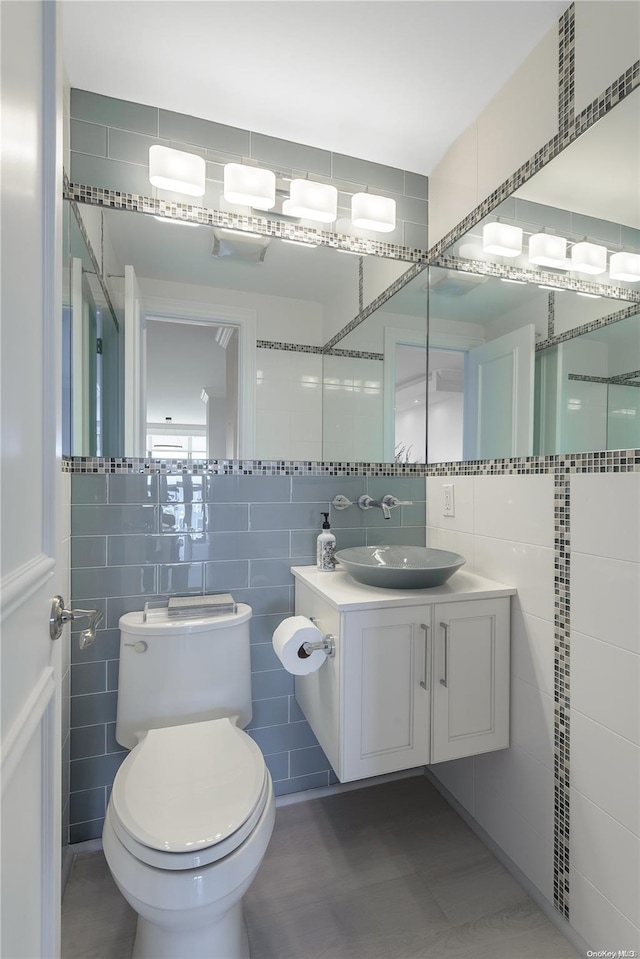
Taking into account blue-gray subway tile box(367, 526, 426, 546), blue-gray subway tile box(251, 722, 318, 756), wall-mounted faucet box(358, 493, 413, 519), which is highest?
wall-mounted faucet box(358, 493, 413, 519)

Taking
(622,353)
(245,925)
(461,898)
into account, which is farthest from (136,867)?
(622,353)

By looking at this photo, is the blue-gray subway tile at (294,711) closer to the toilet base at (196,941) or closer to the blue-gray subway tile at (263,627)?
the blue-gray subway tile at (263,627)

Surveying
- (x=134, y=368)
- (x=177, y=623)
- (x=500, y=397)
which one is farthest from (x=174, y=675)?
(x=500, y=397)

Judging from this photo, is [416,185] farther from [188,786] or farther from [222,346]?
[188,786]

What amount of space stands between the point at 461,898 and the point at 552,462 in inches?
52.3

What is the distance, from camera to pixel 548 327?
4.66 ft

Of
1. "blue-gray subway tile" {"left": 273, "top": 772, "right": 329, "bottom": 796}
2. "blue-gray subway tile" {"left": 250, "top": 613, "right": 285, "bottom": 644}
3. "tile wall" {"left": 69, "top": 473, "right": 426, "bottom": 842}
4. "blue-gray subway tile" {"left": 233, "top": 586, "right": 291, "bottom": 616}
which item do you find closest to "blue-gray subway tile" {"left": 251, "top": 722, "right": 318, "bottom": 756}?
"tile wall" {"left": 69, "top": 473, "right": 426, "bottom": 842}

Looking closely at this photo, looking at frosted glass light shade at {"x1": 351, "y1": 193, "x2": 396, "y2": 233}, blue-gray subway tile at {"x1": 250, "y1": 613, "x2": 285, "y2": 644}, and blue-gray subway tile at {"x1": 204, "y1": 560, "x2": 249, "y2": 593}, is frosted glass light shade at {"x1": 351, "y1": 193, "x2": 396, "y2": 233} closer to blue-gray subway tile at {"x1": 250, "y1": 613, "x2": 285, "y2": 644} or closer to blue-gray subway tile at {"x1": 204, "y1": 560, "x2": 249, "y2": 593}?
blue-gray subway tile at {"x1": 204, "y1": 560, "x2": 249, "y2": 593}

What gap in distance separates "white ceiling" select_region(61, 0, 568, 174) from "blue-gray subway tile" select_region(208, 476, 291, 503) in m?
1.31

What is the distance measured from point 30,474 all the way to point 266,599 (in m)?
1.19

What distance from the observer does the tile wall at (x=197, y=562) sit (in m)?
1.57

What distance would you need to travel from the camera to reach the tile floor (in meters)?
1.25

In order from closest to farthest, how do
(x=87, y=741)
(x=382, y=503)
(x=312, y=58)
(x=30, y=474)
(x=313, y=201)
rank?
(x=30, y=474) < (x=312, y=58) < (x=87, y=741) < (x=313, y=201) < (x=382, y=503)

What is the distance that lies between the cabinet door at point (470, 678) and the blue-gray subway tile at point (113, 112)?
1.91m
